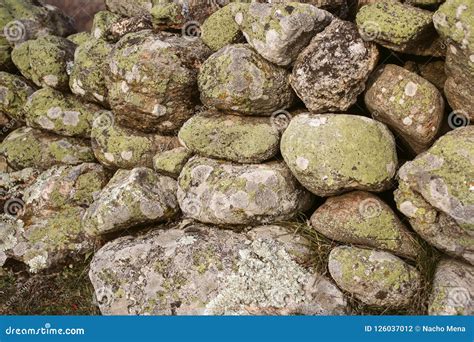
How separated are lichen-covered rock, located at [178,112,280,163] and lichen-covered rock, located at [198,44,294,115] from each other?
0.21 metres

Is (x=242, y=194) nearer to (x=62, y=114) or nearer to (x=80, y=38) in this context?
(x=62, y=114)

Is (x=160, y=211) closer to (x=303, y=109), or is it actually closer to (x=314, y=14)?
(x=303, y=109)

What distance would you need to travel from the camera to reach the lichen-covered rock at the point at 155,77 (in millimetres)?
7230

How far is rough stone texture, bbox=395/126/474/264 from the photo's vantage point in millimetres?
5348

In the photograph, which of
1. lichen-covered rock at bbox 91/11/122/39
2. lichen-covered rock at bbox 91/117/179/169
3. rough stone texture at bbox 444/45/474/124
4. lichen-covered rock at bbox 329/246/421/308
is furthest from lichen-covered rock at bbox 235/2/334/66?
lichen-covered rock at bbox 91/11/122/39

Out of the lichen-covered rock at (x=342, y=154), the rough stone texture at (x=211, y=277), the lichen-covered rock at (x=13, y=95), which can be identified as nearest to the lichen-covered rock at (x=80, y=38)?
the lichen-covered rock at (x=13, y=95)

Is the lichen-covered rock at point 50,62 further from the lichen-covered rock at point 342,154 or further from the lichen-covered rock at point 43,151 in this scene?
the lichen-covered rock at point 342,154

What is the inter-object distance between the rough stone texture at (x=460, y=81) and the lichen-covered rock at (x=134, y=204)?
14.2ft

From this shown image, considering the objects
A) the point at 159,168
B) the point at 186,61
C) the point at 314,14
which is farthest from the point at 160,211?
the point at 314,14

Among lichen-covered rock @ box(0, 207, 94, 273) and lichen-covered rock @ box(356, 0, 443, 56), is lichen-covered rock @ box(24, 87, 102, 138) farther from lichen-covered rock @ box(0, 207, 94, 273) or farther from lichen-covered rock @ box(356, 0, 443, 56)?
lichen-covered rock @ box(356, 0, 443, 56)

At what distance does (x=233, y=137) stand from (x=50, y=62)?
4.58 m

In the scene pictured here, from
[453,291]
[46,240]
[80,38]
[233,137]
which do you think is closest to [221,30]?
[233,137]

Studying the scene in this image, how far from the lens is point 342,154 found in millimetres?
5961

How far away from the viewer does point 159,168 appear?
7.62m
